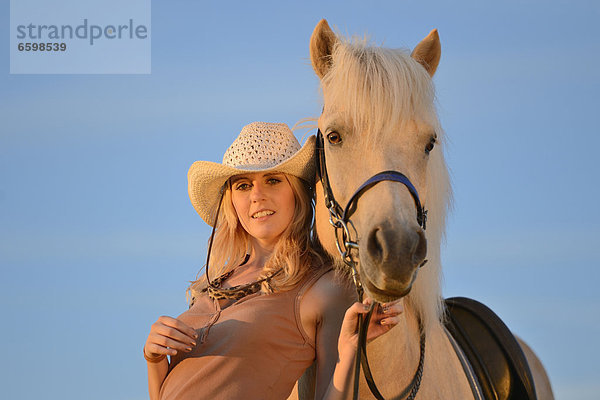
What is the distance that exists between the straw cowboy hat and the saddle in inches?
50.3

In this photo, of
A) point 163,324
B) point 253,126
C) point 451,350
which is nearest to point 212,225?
point 253,126

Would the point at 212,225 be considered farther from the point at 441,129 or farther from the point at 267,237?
the point at 441,129

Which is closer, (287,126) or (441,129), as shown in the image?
(441,129)

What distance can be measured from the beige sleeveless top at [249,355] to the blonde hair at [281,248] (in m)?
0.10

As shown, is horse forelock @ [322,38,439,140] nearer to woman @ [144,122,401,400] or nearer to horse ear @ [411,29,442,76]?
horse ear @ [411,29,442,76]

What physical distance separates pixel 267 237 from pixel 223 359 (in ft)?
2.18

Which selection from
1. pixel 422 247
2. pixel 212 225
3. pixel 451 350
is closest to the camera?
pixel 422 247

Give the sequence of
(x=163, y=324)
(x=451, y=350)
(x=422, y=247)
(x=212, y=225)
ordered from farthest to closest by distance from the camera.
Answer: (x=212, y=225), (x=451, y=350), (x=163, y=324), (x=422, y=247)

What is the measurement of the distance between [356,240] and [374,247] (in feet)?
0.70

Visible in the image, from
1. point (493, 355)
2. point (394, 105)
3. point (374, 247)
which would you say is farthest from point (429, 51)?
point (493, 355)

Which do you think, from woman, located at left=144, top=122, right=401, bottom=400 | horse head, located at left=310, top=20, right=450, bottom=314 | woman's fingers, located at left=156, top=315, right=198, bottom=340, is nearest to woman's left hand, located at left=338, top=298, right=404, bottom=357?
woman, located at left=144, top=122, right=401, bottom=400

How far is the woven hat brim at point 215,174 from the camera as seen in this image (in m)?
3.08

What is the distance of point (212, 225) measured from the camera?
149 inches

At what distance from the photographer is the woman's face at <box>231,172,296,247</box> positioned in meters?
3.16
